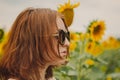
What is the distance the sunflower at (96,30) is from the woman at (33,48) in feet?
2.31

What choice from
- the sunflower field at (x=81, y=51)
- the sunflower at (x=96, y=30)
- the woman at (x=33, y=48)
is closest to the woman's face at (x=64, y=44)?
the woman at (x=33, y=48)

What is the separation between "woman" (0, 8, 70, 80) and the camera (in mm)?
1198

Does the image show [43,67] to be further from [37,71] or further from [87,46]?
[87,46]

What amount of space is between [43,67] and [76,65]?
0.56 metres

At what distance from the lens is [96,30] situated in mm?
2043

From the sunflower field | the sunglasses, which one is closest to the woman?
the sunglasses

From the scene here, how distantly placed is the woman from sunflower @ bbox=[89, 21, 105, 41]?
703mm

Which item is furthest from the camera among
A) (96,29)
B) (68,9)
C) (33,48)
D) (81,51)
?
(96,29)

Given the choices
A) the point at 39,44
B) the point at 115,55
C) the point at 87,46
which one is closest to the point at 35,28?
the point at 39,44

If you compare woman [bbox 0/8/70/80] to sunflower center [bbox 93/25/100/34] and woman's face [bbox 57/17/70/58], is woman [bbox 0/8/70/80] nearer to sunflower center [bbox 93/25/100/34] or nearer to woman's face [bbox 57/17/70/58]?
woman's face [bbox 57/17/70/58]

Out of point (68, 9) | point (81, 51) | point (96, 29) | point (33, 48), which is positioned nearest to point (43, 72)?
point (33, 48)

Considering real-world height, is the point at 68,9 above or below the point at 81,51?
above

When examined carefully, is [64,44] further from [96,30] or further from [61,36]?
[96,30]

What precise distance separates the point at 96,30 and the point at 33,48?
0.87m
